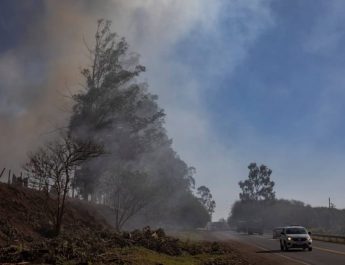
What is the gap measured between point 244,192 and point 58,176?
358ft

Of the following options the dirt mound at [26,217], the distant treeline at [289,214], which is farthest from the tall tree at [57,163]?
the distant treeline at [289,214]

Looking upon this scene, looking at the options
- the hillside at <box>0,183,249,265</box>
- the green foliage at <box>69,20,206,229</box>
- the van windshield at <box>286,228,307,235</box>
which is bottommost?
the hillside at <box>0,183,249,265</box>

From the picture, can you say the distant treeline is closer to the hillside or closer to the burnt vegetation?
the burnt vegetation

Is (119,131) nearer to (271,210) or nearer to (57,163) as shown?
(57,163)

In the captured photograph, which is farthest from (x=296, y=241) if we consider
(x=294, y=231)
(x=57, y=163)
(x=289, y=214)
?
(x=289, y=214)

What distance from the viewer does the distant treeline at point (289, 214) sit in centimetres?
12231

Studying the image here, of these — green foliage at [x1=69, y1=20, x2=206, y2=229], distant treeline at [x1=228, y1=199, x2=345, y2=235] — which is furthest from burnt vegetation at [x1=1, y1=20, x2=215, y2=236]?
distant treeline at [x1=228, y1=199, x2=345, y2=235]

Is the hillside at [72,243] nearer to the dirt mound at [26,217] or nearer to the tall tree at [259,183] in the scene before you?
the dirt mound at [26,217]

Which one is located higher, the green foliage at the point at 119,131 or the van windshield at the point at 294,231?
the green foliage at the point at 119,131

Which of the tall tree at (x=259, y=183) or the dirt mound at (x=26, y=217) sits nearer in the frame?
the dirt mound at (x=26, y=217)

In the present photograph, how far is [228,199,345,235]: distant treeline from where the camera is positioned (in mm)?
122312

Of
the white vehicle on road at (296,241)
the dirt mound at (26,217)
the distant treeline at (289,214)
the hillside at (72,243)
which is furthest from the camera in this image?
the distant treeline at (289,214)

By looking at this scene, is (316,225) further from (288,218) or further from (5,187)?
(5,187)

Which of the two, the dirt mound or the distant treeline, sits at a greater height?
the distant treeline
